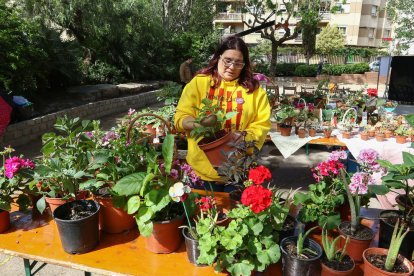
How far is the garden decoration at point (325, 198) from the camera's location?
1.29 meters

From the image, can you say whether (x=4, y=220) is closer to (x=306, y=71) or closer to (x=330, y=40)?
(x=306, y=71)

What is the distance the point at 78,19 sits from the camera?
946 centimetres

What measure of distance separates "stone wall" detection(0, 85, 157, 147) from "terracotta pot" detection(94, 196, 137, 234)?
4254 mm

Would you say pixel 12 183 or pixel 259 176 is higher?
pixel 259 176

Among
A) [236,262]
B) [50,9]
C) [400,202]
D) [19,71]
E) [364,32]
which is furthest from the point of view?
[364,32]

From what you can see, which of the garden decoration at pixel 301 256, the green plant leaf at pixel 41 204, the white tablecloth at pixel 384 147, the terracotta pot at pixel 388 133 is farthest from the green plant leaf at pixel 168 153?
the terracotta pot at pixel 388 133

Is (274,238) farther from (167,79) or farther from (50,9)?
(167,79)

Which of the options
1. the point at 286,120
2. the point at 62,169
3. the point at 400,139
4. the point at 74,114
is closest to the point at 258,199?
the point at 62,169

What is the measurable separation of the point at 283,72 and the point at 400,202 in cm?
1769

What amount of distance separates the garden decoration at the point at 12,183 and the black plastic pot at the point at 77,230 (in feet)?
0.98

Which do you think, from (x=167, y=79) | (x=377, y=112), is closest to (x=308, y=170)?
(x=377, y=112)

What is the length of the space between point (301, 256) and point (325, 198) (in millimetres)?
325

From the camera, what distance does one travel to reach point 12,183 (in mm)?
1456

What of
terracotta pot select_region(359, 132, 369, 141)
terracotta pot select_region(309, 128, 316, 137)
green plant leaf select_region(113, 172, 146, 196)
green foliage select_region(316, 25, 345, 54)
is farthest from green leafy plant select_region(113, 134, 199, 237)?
green foliage select_region(316, 25, 345, 54)
